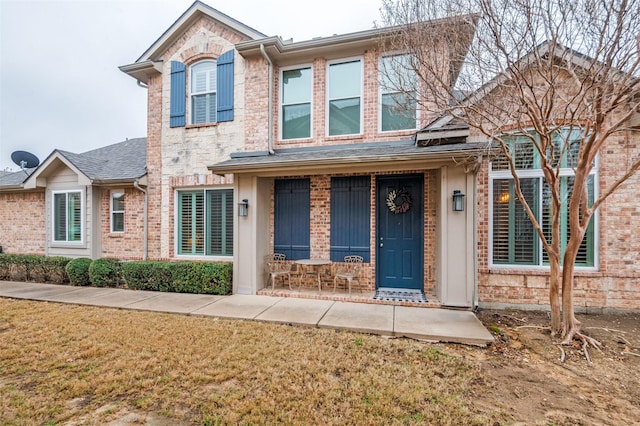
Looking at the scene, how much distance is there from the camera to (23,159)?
11.3 m

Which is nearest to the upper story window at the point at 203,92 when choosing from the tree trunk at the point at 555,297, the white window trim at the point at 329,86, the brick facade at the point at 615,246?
the white window trim at the point at 329,86


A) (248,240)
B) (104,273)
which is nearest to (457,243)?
(248,240)

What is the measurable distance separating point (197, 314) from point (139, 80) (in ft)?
24.6

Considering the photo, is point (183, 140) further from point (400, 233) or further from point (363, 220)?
point (400, 233)

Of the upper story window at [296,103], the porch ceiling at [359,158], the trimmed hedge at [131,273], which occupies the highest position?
the upper story window at [296,103]

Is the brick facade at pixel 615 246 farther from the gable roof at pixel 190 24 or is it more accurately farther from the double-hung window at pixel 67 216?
the double-hung window at pixel 67 216

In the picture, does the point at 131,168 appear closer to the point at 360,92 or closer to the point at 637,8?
the point at 360,92

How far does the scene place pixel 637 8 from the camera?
3.48m

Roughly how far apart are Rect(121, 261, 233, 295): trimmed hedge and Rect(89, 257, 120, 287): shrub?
0.51 meters

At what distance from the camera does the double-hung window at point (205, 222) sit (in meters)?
7.63

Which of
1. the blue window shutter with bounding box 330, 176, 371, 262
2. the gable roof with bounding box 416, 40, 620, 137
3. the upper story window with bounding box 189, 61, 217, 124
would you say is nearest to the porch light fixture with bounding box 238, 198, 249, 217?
the blue window shutter with bounding box 330, 176, 371, 262

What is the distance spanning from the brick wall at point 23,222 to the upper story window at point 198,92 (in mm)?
6159

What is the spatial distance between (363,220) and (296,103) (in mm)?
3555

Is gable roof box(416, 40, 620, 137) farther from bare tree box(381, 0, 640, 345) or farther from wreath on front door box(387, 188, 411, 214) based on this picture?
wreath on front door box(387, 188, 411, 214)
